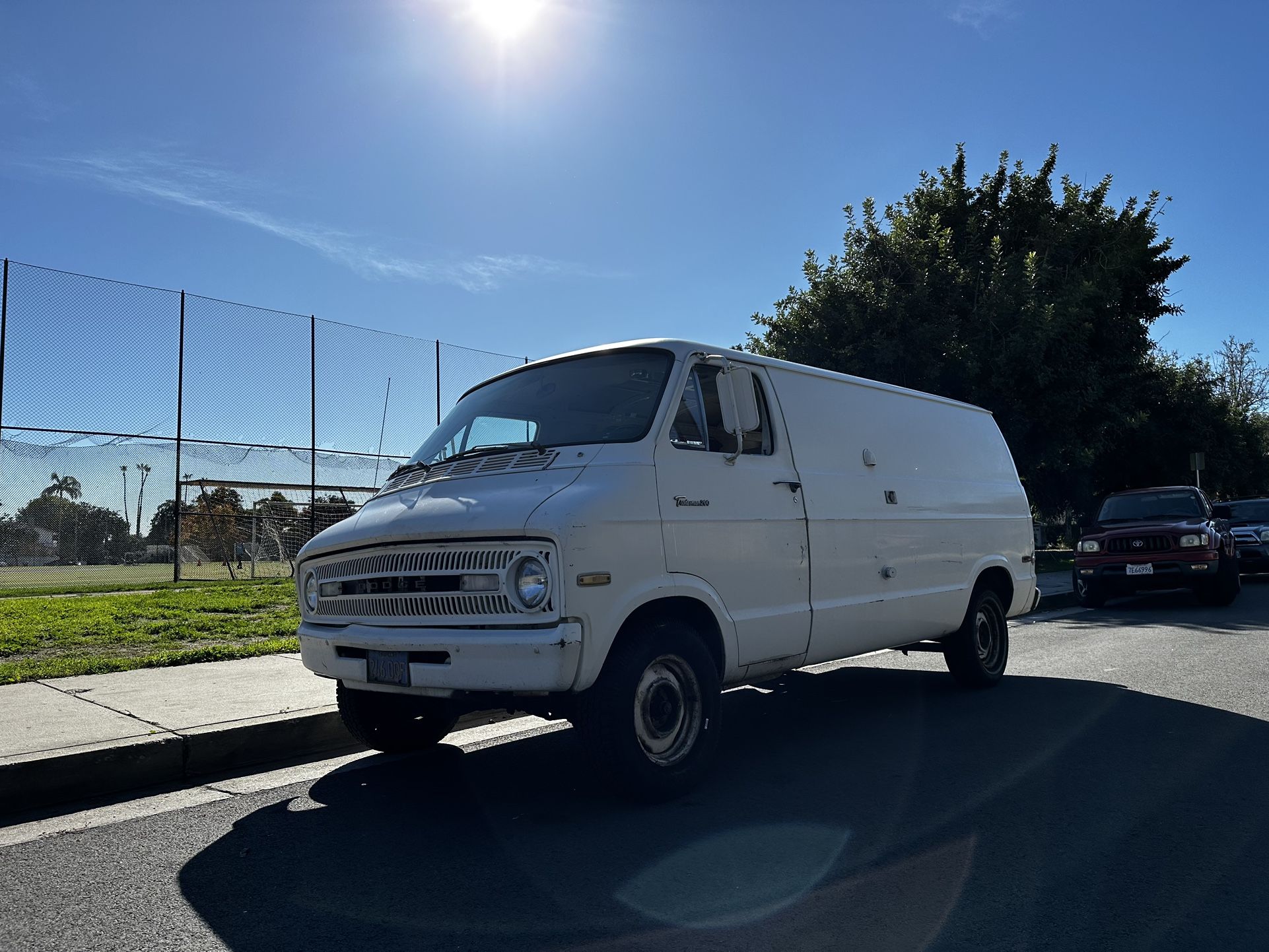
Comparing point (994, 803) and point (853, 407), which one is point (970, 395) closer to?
point (853, 407)

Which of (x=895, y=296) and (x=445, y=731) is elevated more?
(x=895, y=296)

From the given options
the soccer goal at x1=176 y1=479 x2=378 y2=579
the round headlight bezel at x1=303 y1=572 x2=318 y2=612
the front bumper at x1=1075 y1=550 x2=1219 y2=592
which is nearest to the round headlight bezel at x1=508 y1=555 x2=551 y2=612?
the round headlight bezel at x1=303 y1=572 x2=318 y2=612

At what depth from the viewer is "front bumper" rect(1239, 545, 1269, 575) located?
18.4 meters

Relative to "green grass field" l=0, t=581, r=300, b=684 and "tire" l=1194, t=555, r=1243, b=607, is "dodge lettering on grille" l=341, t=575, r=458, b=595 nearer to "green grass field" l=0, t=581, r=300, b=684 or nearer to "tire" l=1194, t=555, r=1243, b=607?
"green grass field" l=0, t=581, r=300, b=684

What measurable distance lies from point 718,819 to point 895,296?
17.4 meters

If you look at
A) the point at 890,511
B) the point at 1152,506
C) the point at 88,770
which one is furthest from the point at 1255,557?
the point at 88,770

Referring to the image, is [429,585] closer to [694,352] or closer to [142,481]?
[694,352]

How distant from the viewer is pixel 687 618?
15.5ft

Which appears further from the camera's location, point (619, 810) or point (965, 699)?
point (965, 699)

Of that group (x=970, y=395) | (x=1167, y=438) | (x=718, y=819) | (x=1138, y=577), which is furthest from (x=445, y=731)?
(x=1167, y=438)

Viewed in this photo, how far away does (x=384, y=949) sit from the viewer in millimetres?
2984

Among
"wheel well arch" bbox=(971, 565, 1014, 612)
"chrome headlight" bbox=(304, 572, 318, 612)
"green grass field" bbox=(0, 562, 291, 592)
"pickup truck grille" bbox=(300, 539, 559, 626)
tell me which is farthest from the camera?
"green grass field" bbox=(0, 562, 291, 592)

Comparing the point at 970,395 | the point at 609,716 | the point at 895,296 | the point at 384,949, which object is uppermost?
the point at 895,296

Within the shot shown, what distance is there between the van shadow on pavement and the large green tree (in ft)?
47.0
